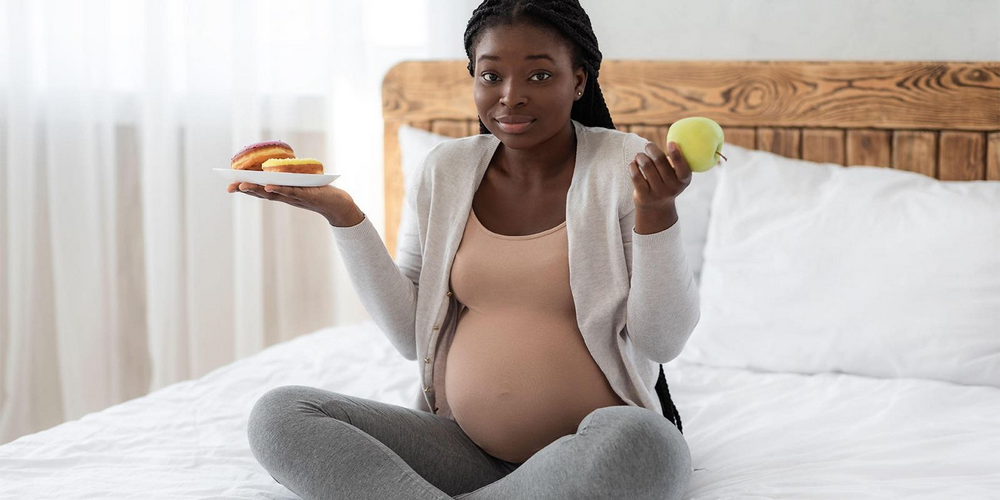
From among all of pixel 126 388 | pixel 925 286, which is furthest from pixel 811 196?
pixel 126 388

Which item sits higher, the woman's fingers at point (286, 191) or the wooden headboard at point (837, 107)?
the wooden headboard at point (837, 107)

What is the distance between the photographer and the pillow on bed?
1506mm

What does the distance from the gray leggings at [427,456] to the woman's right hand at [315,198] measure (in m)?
0.22

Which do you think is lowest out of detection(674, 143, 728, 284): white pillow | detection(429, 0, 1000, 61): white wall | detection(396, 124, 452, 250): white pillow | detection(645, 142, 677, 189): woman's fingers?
detection(674, 143, 728, 284): white pillow

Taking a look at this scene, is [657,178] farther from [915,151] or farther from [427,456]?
[915,151]

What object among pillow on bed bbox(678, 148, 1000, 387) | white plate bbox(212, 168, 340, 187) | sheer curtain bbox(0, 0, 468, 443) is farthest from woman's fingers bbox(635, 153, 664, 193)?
sheer curtain bbox(0, 0, 468, 443)

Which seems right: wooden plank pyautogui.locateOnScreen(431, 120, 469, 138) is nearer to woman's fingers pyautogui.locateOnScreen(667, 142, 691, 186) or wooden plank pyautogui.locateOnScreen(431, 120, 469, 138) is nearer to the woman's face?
the woman's face

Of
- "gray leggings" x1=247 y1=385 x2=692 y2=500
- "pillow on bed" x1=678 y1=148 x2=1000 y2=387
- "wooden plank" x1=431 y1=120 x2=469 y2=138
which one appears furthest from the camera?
"wooden plank" x1=431 y1=120 x2=469 y2=138

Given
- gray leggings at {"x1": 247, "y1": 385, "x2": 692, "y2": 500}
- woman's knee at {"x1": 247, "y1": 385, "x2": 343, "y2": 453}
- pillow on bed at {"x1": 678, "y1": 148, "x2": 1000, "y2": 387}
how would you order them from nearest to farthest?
gray leggings at {"x1": 247, "y1": 385, "x2": 692, "y2": 500} → woman's knee at {"x1": 247, "y1": 385, "x2": 343, "y2": 453} → pillow on bed at {"x1": 678, "y1": 148, "x2": 1000, "y2": 387}

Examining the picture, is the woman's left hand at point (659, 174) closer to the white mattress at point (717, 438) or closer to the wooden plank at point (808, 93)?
the white mattress at point (717, 438)

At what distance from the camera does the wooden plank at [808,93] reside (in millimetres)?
1876

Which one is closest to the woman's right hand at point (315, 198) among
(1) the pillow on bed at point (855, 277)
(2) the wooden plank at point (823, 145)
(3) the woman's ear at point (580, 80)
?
(3) the woman's ear at point (580, 80)

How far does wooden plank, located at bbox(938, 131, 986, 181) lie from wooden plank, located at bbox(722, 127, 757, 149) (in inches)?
15.2

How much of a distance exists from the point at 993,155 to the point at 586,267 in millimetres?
1215
